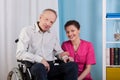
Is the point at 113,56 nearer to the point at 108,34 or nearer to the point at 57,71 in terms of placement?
the point at 108,34

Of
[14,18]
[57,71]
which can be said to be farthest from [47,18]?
[14,18]

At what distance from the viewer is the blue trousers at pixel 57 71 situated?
6.78ft

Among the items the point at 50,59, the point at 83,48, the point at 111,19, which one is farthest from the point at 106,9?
the point at 50,59

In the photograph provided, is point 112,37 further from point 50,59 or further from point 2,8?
point 2,8

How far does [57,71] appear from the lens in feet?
7.78

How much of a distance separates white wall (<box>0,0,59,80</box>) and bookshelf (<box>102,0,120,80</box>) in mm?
598

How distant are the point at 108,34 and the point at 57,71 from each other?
1.17 meters

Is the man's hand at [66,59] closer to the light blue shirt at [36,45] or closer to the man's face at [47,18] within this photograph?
the light blue shirt at [36,45]

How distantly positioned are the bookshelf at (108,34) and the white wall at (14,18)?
60cm

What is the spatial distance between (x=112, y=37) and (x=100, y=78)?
56cm

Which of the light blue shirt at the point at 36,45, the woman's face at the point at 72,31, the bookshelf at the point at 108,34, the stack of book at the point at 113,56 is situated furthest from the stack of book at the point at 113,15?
the light blue shirt at the point at 36,45

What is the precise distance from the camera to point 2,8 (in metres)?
3.14

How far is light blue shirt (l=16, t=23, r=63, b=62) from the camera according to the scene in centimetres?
224

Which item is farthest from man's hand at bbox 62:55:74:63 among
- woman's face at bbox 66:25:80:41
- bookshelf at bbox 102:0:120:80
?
bookshelf at bbox 102:0:120:80
